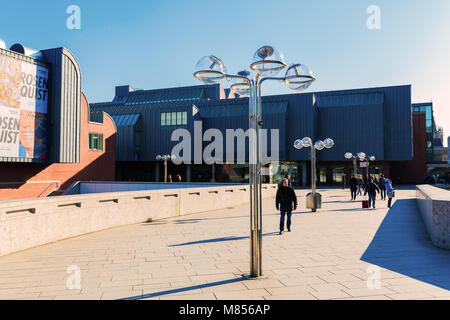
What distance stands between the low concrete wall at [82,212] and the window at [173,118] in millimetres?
33168

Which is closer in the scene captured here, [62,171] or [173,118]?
[62,171]

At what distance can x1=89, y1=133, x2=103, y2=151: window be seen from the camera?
38.3 metres

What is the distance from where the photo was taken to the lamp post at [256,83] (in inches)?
242

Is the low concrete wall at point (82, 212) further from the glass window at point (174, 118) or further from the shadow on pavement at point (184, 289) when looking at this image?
Result: the glass window at point (174, 118)

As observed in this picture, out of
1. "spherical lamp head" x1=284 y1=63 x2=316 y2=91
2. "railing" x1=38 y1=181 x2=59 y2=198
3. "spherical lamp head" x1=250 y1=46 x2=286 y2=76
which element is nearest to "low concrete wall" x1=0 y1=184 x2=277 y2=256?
"spherical lamp head" x1=250 y1=46 x2=286 y2=76

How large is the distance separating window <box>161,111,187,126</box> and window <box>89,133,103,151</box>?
11.9 meters

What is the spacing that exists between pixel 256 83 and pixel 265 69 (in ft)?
1.04

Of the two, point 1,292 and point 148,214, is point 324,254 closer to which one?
point 1,292

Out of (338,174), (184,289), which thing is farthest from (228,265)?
(338,174)

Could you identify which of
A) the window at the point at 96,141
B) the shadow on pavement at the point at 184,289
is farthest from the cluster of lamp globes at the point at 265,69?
the window at the point at 96,141

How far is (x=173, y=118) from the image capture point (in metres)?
49.5

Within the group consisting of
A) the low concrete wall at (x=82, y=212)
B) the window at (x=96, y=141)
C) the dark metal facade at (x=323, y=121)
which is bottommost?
the low concrete wall at (x=82, y=212)

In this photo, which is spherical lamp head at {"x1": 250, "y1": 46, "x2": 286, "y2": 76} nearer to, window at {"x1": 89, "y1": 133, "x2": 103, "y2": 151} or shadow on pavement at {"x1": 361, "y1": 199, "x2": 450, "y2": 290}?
shadow on pavement at {"x1": 361, "y1": 199, "x2": 450, "y2": 290}

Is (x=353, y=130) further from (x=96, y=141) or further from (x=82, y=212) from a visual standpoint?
(x=82, y=212)
